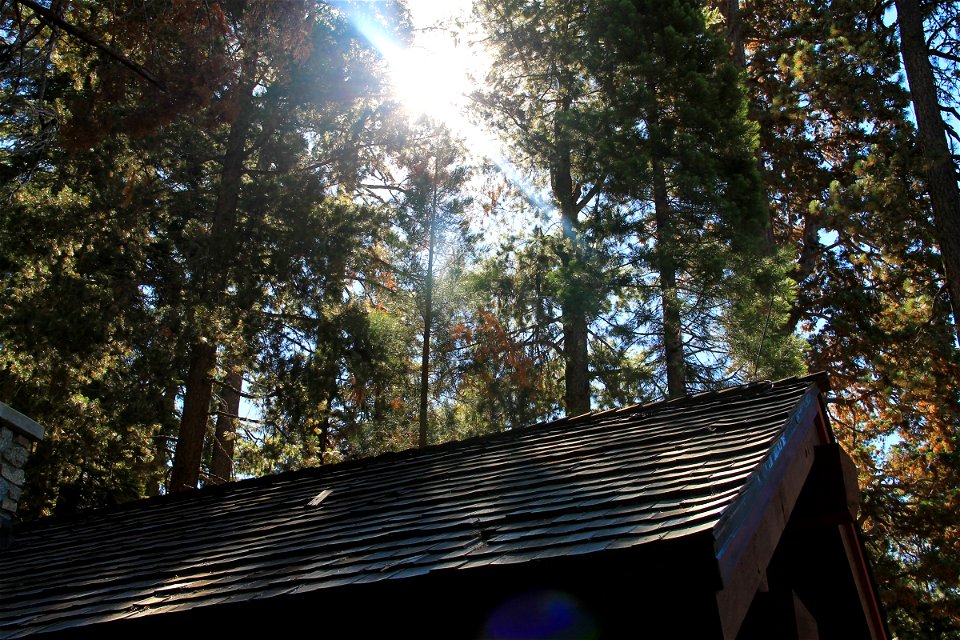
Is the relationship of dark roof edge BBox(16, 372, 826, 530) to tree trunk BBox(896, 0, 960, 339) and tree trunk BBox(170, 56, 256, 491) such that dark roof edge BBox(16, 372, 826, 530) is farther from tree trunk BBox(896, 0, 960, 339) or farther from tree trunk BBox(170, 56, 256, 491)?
tree trunk BBox(896, 0, 960, 339)

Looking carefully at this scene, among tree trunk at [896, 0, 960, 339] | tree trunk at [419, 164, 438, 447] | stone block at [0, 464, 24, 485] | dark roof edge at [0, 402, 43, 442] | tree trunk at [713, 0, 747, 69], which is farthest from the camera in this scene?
tree trunk at [713, 0, 747, 69]

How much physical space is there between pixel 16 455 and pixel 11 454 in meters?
0.07

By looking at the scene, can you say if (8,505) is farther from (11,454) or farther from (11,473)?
(11,454)

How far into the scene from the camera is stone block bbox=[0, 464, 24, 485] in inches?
296

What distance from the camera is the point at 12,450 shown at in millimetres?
7598

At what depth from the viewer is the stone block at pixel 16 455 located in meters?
7.55

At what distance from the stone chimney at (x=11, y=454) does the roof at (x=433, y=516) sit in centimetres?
30

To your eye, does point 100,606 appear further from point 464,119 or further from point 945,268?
point 464,119

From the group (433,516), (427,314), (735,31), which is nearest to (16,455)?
(433,516)

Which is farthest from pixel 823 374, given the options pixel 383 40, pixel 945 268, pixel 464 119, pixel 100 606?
pixel 464 119

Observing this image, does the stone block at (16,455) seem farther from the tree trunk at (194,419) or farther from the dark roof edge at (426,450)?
the tree trunk at (194,419)

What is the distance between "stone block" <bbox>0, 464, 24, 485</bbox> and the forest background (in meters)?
6.62

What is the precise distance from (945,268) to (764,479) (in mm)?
12417

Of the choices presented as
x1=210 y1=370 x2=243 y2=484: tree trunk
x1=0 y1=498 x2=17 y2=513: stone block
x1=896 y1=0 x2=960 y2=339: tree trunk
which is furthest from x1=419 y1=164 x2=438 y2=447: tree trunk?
x1=0 y1=498 x2=17 y2=513: stone block
